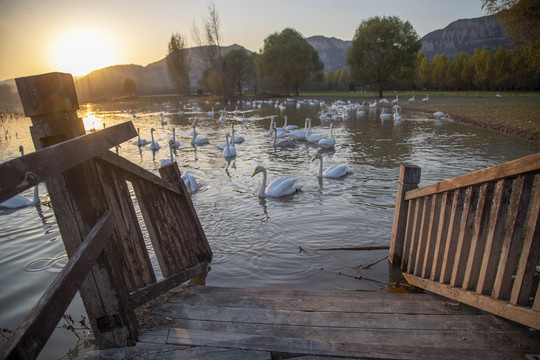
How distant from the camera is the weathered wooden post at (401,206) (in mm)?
4191

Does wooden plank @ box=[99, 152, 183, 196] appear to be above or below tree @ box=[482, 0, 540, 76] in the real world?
below

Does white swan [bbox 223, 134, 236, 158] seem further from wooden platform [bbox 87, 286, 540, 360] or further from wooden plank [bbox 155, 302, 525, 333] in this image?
wooden plank [bbox 155, 302, 525, 333]

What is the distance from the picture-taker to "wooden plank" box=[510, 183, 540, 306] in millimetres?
2379

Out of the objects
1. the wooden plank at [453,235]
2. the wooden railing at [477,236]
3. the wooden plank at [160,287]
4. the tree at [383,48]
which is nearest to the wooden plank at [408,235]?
the wooden railing at [477,236]

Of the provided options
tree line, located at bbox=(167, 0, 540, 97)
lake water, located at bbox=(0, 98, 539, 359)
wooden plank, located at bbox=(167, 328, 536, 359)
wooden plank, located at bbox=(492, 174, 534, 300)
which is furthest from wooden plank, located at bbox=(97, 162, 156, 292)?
tree line, located at bbox=(167, 0, 540, 97)

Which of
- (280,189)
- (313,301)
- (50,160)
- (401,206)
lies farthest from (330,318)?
(280,189)

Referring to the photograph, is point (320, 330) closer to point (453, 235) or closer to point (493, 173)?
point (453, 235)

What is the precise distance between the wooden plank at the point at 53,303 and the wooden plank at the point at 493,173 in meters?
3.04

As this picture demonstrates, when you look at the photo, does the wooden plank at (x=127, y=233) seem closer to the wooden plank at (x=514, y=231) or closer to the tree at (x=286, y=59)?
the wooden plank at (x=514, y=231)

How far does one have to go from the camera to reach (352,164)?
12.5 meters

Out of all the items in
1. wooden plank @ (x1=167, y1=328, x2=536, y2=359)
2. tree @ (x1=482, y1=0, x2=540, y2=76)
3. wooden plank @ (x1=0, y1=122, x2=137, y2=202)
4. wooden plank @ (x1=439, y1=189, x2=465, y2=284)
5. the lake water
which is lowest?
the lake water

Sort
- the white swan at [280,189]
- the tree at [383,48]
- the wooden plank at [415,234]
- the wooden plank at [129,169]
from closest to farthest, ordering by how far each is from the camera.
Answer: the wooden plank at [129,169] < the wooden plank at [415,234] < the white swan at [280,189] < the tree at [383,48]

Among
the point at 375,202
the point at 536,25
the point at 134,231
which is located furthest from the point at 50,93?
the point at 536,25

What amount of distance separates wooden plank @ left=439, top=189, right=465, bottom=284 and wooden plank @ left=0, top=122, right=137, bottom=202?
122 inches
